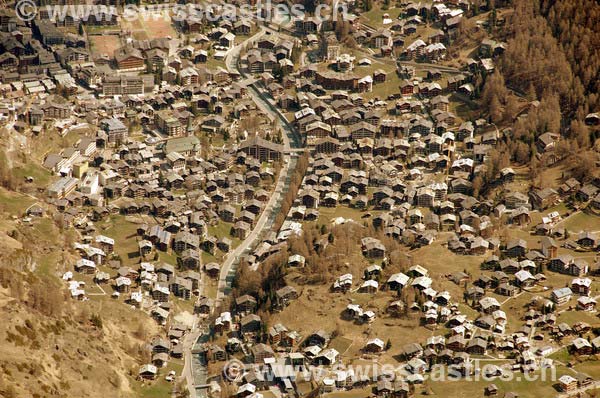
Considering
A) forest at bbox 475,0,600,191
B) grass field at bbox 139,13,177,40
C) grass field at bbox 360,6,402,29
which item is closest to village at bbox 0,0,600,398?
grass field at bbox 360,6,402,29

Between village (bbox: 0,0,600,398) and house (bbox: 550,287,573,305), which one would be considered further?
house (bbox: 550,287,573,305)

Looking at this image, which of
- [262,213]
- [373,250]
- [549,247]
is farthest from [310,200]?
[549,247]

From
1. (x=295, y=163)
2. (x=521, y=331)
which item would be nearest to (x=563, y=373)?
(x=521, y=331)

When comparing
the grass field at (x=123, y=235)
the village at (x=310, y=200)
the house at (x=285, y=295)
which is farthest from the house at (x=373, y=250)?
the grass field at (x=123, y=235)

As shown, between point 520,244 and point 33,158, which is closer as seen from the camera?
point 520,244

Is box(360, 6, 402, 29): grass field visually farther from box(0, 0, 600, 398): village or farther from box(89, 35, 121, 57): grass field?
box(89, 35, 121, 57): grass field

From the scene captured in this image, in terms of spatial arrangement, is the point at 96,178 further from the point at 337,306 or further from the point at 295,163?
the point at 337,306

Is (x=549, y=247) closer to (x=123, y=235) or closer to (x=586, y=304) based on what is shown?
(x=586, y=304)

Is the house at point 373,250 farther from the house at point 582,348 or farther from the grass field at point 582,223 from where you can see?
the house at point 582,348
